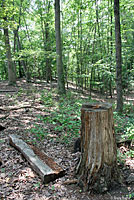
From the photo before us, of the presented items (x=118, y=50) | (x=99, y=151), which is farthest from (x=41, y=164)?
(x=118, y=50)

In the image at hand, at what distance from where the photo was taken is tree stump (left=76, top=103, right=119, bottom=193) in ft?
8.64

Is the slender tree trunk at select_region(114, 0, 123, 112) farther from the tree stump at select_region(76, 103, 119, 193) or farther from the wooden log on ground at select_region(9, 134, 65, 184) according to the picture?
the wooden log on ground at select_region(9, 134, 65, 184)

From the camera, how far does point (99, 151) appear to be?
266 cm

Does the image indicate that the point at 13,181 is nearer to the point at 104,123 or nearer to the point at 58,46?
the point at 104,123

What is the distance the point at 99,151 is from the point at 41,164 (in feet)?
3.96

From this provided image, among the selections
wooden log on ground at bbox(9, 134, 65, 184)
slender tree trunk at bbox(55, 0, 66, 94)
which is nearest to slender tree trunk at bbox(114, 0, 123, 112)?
slender tree trunk at bbox(55, 0, 66, 94)

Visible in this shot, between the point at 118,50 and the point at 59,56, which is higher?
the point at 59,56

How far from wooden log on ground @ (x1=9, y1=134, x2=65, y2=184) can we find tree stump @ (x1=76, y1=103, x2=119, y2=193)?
0.54m

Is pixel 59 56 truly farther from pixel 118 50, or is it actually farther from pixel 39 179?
pixel 39 179

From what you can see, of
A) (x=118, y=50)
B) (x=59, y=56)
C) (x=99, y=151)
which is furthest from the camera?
(x=59, y=56)

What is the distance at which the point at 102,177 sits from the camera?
104 inches

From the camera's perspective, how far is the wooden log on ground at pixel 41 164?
2.83 meters

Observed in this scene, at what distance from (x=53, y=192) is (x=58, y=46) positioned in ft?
32.5

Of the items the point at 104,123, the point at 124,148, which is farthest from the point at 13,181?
the point at 124,148
